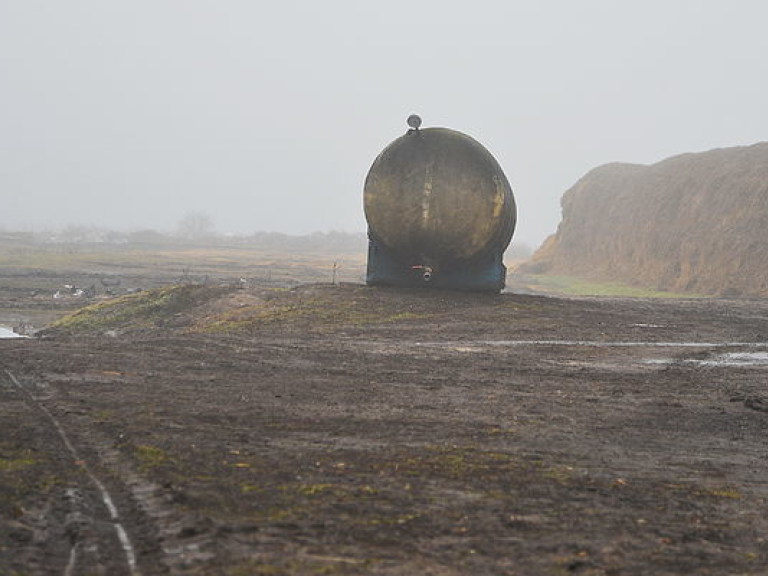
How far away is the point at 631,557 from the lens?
5875 millimetres

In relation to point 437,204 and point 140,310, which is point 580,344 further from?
point 140,310

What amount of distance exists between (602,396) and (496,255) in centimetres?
966

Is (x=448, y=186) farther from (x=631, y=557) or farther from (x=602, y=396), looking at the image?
(x=631, y=557)

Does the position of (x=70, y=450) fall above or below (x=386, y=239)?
below

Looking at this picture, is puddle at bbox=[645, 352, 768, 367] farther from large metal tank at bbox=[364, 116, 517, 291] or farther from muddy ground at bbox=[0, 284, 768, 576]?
large metal tank at bbox=[364, 116, 517, 291]

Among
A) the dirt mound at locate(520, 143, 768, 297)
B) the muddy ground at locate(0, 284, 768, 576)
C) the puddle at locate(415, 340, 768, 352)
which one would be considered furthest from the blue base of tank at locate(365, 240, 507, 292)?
the dirt mound at locate(520, 143, 768, 297)

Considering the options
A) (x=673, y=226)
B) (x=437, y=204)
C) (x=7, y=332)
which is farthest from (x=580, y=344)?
(x=673, y=226)

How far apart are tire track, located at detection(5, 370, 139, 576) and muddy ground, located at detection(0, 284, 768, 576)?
2 cm

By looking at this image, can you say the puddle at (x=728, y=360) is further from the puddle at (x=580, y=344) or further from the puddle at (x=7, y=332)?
the puddle at (x=7, y=332)

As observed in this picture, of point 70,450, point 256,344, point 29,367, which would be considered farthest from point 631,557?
point 256,344

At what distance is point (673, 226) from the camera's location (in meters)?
54.8

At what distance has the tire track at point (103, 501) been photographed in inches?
215

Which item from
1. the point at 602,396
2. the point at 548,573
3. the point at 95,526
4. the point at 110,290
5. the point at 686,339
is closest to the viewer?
the point at 548,573

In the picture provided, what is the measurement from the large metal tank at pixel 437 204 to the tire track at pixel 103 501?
447 inches
